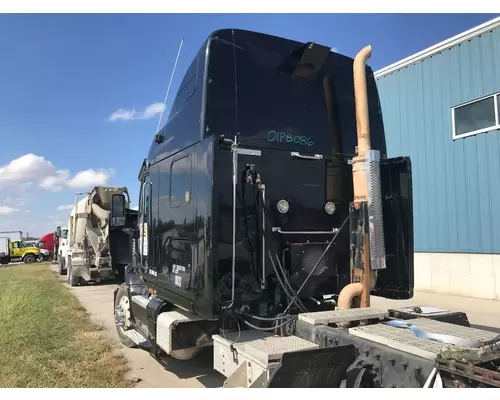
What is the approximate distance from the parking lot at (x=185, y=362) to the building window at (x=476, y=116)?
12.5ft

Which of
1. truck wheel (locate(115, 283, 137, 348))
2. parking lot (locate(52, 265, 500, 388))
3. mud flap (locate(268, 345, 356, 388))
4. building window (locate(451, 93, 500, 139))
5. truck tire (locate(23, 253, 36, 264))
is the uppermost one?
building window (locate(451, 93, 500, 139))

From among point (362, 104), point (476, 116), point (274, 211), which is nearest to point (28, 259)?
point (476, 116)

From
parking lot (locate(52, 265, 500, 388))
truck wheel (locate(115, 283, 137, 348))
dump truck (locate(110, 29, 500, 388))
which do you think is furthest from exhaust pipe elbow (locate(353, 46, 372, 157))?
truck wheel (locate(115, 283, 137, 348))

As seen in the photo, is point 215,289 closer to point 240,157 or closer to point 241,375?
point 241,375

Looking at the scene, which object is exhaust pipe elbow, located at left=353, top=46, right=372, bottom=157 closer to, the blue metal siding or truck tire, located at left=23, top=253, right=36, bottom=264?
the blue metal siding

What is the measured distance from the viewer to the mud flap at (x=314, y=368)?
272 centimetres

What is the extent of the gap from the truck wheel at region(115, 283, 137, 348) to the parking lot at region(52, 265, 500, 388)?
200 mm

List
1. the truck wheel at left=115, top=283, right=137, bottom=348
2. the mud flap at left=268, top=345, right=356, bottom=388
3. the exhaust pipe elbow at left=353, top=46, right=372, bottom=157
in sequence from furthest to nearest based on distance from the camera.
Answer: the truck wheel at left=115, top=283, right=137, bottom=348 → the exhaust pipe elbow at left=353, top=46, right=372, bottom=157 → the mud flap at left=268, top=345, right=356, bottom=388

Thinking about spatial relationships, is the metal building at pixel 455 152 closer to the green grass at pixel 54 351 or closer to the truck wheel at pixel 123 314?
the truck wheel at pixel 123 314

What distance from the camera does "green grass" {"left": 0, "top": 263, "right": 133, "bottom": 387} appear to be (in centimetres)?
499

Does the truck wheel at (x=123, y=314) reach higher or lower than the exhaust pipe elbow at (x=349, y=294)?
lower

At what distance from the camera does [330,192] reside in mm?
4566

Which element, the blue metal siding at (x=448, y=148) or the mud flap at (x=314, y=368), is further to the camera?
the blue metal siding at (x=448, y=148)

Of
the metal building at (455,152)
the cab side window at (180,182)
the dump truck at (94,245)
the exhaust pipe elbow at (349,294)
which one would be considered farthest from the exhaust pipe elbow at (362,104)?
the dump truck at (94,245)
